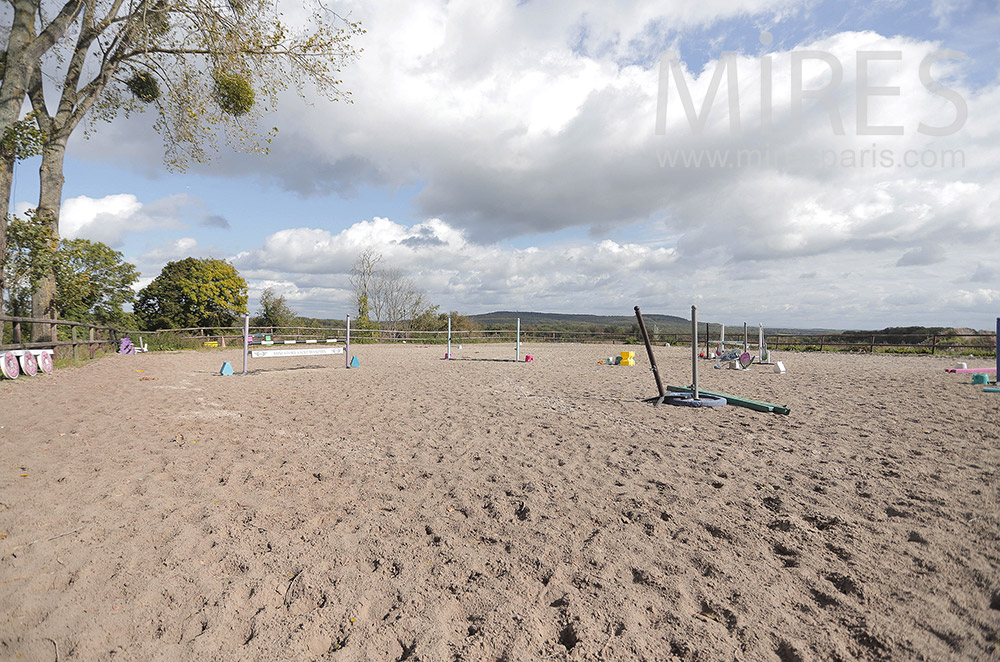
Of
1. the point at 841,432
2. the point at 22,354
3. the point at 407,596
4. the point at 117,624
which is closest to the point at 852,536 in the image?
the point at 407,596

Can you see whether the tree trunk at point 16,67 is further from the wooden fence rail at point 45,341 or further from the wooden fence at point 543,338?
the wooden fence at point 543,338

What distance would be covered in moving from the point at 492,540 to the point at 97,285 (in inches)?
870

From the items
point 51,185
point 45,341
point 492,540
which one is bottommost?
point 492,540

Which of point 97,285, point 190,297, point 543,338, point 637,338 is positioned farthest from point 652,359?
point 190,297

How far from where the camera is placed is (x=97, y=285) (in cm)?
1816

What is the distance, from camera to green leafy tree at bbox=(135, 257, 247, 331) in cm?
2992

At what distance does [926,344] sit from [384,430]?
2600cm

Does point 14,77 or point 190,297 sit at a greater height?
point 14,77

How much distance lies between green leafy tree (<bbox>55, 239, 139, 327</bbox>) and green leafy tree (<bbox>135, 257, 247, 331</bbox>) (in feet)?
15.1

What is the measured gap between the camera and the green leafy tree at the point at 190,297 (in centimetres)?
2992

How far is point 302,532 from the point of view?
9.26 feet

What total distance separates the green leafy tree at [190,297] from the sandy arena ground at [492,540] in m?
28.6

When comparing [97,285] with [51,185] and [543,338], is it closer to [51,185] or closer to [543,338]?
[51,185]

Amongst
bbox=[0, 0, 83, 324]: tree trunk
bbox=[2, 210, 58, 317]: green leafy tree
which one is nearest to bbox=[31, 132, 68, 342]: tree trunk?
bbox=[2, 210, 58, 317]: green leafy tree
